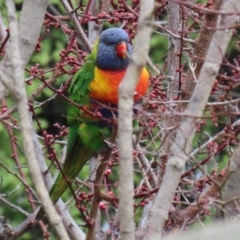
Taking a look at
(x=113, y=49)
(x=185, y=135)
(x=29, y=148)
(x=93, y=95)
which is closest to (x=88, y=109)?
(x=93, y=95)

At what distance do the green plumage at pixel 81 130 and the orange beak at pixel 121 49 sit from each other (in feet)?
0.41

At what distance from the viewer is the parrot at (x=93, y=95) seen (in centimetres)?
270

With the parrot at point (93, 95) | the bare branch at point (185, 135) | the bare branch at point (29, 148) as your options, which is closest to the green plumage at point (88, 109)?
the parrot at point (93, 95)

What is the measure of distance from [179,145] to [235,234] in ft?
1.92

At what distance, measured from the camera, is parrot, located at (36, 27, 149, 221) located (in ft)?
8.84

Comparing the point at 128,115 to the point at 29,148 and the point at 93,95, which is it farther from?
the point at 93,95

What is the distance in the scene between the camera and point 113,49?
2.86 metres

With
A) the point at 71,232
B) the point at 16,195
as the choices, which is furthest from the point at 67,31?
the point at 16,195

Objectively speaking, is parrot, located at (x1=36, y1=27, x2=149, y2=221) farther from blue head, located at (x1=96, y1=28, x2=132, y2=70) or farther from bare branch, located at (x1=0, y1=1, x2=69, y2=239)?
bare branch, located at (x1=0, y1=1, x2=69, y2=239)

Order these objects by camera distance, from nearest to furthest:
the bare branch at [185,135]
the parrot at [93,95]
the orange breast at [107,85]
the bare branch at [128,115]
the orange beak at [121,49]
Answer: the bare branch at [128,115], the bare branch at [185,135], the orange breast at [107,85], the parrot at [93,95], the orange beak at [121,49]

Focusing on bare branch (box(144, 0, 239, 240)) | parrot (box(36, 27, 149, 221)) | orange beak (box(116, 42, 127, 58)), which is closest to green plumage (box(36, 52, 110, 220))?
parrot (box(36, 27, 149, 221))

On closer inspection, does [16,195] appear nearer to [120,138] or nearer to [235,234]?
[120,138]

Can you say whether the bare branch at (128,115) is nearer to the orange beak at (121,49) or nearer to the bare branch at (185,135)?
the bare branch at (185,135)

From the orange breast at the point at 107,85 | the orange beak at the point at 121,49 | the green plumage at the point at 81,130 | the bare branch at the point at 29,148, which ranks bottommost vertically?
the green plumage at the point at 81,130
